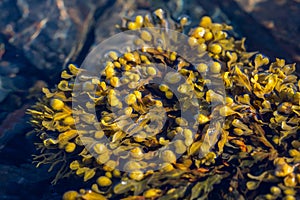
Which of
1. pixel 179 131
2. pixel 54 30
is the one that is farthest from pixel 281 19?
pixel 54 30

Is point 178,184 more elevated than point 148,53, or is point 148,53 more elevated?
point 148,53

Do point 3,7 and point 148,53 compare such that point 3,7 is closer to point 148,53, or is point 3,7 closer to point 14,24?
point 14,24

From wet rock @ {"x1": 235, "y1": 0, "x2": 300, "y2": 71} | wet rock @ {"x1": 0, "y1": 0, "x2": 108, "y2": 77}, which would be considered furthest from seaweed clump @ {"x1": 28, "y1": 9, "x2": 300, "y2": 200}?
wet rock @ {"x1": 0, "y1": 0, "x2": 108, "y2": 77}

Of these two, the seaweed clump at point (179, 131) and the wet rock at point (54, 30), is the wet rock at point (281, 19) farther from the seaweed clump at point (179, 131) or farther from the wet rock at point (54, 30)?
the wet rock at point (54, 30)

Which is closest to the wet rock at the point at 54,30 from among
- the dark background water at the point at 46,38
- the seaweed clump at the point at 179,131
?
the dark background water at the point at 46,38

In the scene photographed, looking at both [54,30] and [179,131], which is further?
[54,30]

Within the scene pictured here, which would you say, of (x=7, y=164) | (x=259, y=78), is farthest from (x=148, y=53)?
(x=7, y=164)

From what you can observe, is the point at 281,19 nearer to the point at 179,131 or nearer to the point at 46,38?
the point at 179,131
